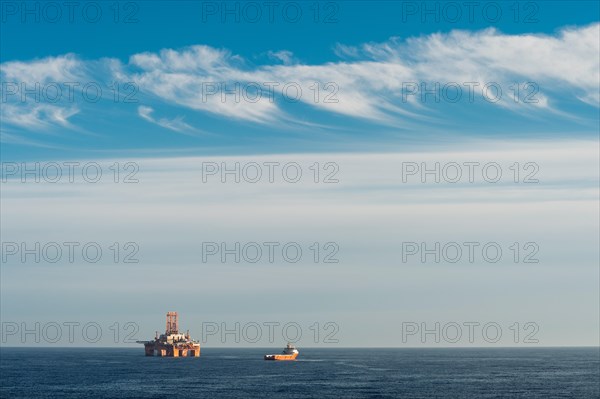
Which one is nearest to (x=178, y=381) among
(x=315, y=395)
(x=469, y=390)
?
(x=315, y=395)

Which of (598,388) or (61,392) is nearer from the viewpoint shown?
(61,392)

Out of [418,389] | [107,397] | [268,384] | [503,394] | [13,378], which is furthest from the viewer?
[13,378]

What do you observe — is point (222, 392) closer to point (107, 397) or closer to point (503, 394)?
point (107, 397)

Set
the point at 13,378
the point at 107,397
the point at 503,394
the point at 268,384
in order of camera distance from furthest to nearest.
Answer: the point at 13,378 → the point at 268,384 → the point at 503,394 → the point at 107,397

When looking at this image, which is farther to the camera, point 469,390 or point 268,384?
point 268,384

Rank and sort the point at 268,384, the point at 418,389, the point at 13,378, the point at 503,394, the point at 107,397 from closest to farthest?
the point at 107,397
the point at 503,394
the point at 418,389
the point at 268,384
the point at 13,378

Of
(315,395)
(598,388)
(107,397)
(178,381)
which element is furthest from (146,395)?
(598,388)

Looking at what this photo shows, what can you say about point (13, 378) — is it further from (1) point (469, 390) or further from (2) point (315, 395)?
(1) point (469, 390)

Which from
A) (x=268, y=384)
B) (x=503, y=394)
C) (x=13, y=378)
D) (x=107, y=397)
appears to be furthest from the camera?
(x=13, y=378)
